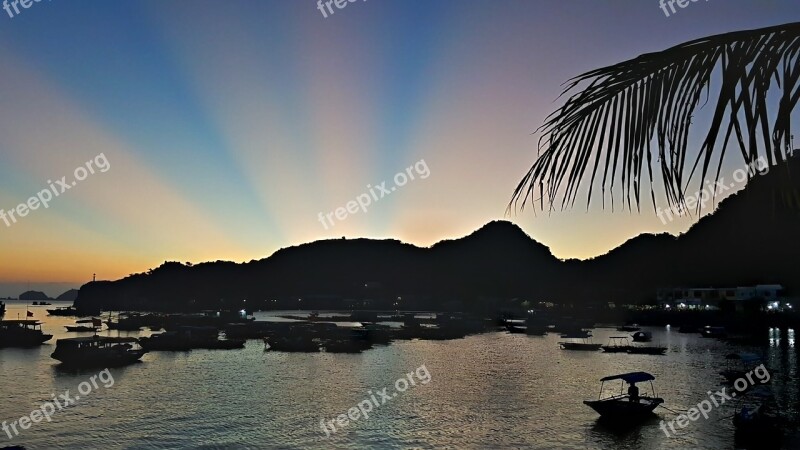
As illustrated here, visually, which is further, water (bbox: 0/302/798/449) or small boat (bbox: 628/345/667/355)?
small boat (bbox: 628/345/667/355)

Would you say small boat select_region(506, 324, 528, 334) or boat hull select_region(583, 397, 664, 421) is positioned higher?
boat hull select_region(583, 397, 664, 421)

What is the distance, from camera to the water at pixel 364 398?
1318 inches

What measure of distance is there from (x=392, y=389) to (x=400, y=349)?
113 feet

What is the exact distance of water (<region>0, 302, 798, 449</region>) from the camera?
33.5m

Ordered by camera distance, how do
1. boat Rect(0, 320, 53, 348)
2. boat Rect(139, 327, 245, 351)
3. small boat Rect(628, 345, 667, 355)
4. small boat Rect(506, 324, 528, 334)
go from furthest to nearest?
small boat Rect(506, 324, 528, 334)
boat Rect(0, 320, 53, 348)
boat Rect(139, 327, 245, 351)
small boat Rect(628, 345, 667, 355)

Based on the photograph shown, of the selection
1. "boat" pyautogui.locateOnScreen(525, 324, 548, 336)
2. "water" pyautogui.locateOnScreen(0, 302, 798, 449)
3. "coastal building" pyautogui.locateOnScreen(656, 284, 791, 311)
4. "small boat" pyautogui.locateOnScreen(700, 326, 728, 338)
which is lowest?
"water" pyautogui.locateOnScreen(0, 302, 798, 449)

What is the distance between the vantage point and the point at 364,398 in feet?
152

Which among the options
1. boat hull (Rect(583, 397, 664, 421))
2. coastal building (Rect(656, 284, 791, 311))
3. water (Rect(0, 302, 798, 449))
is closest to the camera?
water (Rect(0, 302, 798, 449))

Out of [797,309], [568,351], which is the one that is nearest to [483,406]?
[568,351]

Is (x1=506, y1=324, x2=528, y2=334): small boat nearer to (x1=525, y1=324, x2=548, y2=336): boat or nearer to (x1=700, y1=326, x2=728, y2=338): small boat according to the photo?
(x1=525, y1=324, x2=548, y2=336): boat

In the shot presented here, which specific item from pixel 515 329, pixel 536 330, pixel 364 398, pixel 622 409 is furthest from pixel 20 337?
pixel 536 330

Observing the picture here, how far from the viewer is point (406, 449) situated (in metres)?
31.6

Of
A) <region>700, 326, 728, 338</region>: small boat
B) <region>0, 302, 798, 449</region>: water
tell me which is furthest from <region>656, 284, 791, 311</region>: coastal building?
<region>0, 302, 798, 449</region>: water

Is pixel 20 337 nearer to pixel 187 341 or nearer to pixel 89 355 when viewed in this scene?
pixel 187 341
